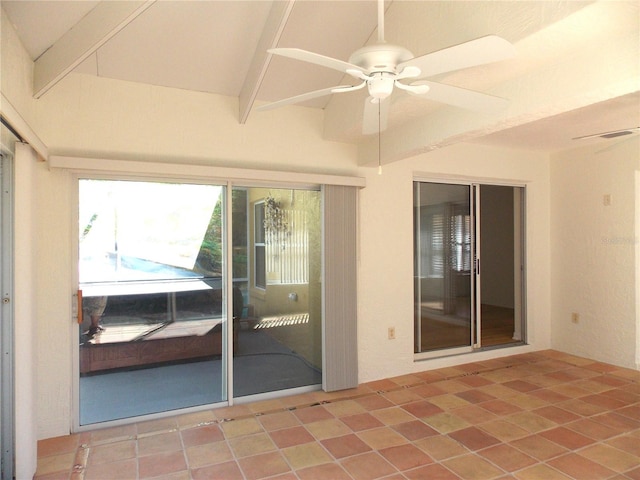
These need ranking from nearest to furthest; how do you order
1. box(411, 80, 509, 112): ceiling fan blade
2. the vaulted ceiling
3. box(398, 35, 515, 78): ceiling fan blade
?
box(398, 35, 515, 78): ceiling fan blade → box(411, 80, 509, 112): ceiling fan blade → the vaulted ceiling

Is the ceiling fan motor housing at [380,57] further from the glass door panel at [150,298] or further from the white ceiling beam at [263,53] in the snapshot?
the glass door panel at [150,298]

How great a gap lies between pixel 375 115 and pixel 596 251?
12.1 feet

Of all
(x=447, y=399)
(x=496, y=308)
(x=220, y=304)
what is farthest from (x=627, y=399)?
(x=496, y=308)

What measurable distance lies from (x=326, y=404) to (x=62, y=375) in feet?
6.73

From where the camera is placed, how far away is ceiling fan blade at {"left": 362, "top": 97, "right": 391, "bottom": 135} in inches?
94.0

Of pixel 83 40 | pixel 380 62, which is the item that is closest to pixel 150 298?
pixel 83 40

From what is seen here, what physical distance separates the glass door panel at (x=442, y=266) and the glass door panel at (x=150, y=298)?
85.3 inches

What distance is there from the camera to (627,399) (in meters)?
3.61

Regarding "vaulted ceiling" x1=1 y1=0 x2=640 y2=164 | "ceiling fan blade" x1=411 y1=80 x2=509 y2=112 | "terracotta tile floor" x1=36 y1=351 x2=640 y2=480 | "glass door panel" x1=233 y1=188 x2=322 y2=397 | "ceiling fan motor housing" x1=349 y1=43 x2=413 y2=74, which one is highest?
"vaulted ceiling" x1=1 y1=0 x2=640 y2=164

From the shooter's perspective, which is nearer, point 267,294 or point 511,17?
point 511,17

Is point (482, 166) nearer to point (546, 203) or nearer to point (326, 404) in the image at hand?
point (546, 203)

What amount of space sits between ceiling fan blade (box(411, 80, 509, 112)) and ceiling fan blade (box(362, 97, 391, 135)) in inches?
13.5

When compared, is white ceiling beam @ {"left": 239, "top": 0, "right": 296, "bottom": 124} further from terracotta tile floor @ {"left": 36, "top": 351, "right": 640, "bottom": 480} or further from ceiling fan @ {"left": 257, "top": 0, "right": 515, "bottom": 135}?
terracotta tile floor @ {"left": 36, "top": 351, "right": 640, "bottom": 480}

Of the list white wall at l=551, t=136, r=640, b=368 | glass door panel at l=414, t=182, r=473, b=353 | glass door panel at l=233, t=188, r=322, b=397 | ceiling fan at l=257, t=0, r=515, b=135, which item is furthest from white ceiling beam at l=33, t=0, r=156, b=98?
white wall at l=551, t=136, r=640, b=368
